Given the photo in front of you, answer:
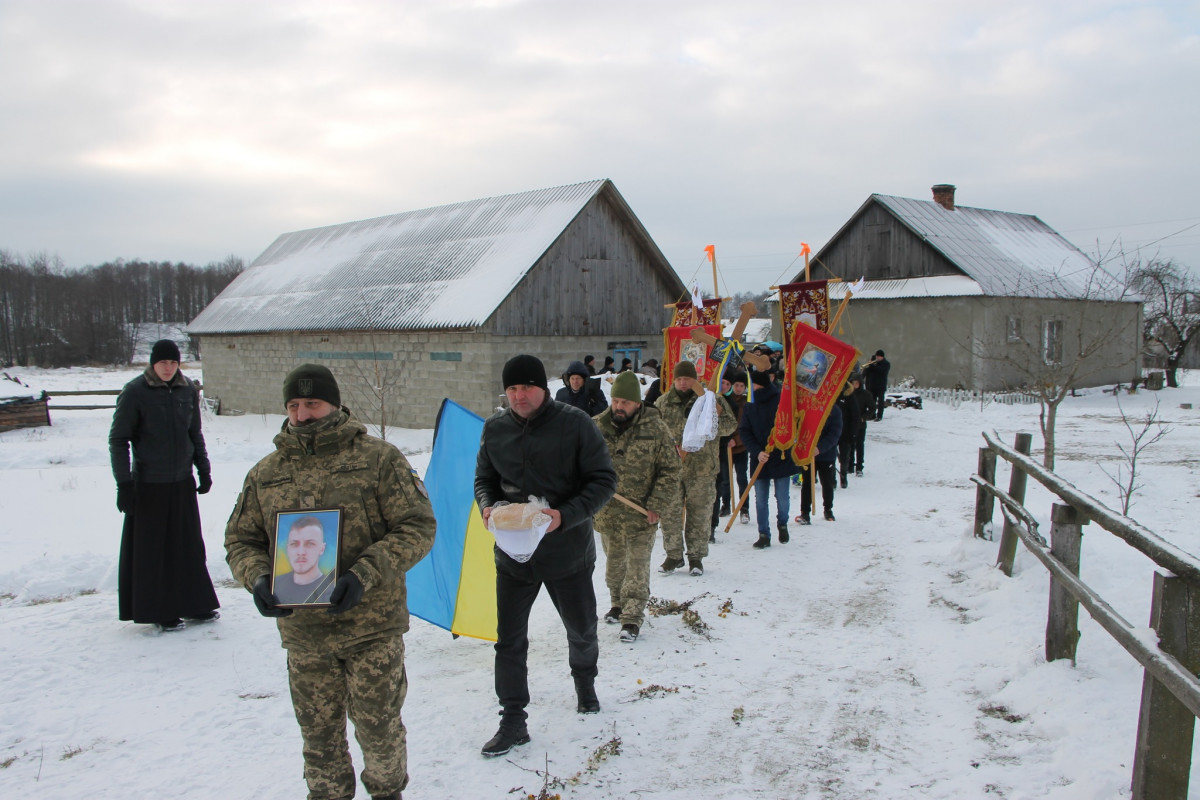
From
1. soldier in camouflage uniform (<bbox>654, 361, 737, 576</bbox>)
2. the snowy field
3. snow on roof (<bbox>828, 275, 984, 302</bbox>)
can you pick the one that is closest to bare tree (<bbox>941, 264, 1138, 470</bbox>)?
snow on roof (<bbox>828, 275, 984, 302</bbox>)

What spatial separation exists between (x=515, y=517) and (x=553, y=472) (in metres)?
0.33

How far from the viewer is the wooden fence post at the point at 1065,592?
392 cm

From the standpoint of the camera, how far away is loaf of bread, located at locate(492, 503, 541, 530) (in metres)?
3.43

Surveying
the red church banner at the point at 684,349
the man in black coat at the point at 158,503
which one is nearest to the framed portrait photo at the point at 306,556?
the man in black coat at the point at 158,503

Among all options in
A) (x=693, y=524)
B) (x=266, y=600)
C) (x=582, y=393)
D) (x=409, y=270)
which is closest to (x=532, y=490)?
(x=266, y=600)

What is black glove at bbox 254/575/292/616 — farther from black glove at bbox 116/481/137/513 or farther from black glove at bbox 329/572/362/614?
black glove at bbox 116/481/137/513

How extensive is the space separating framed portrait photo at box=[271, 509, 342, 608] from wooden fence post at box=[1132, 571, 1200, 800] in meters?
2.91

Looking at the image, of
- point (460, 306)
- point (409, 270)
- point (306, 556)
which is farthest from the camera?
point (409, 270)

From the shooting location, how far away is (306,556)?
2.70 metres

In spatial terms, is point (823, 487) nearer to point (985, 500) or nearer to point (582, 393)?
point (985, 500)

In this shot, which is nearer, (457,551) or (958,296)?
(457,551)

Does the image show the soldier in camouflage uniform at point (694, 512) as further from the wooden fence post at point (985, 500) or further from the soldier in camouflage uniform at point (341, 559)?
the soldier in camouflage uniform at point (341, 559)

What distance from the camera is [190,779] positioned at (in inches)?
130

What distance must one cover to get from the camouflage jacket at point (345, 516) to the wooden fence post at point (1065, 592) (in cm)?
322
